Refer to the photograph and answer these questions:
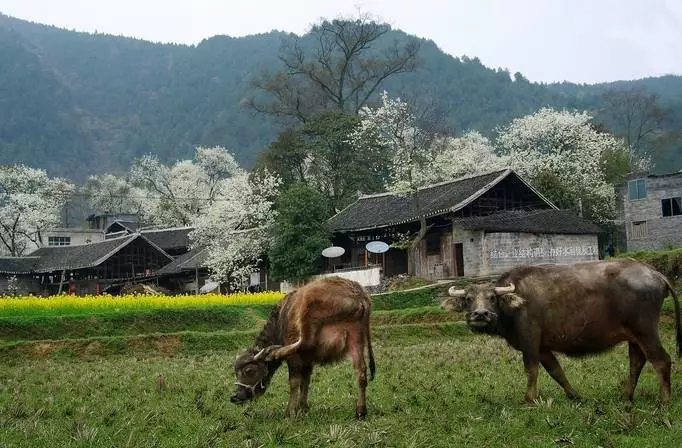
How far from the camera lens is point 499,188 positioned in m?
39.5

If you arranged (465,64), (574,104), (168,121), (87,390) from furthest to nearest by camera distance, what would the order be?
(168,121), (465,64), (574,104), (87,390)

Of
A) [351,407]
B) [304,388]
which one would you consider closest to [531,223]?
[351,407]

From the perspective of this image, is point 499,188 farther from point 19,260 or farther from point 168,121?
point 168,121

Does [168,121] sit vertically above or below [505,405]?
above

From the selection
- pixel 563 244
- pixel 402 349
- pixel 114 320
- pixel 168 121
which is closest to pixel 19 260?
pixel 114 320

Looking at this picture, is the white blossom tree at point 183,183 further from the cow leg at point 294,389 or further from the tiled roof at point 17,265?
the cow leg at point 294,389

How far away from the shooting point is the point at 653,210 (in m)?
42.5

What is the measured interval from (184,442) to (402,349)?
36.5 feet

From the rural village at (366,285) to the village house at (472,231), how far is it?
0.43 feet

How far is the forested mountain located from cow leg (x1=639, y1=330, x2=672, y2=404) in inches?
3002

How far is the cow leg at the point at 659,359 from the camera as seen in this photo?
27.6 feet

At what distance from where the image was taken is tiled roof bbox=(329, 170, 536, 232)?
36.9 m

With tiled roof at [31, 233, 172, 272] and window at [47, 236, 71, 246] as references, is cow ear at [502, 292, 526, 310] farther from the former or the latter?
window at [47, 236, 71, 246]

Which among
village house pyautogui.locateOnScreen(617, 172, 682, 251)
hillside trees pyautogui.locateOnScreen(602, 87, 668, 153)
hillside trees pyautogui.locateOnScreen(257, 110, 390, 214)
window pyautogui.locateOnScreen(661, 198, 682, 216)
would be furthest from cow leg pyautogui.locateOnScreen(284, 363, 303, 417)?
hillside trees pyautogui.locateOnScreen(602, 87, 668, 153)
